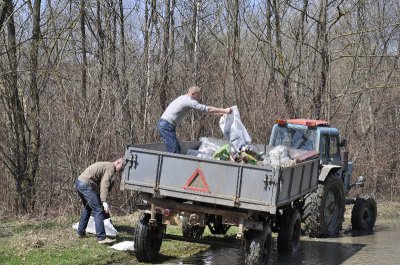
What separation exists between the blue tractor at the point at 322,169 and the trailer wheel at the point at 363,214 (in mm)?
966

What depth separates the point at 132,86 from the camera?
16469mm

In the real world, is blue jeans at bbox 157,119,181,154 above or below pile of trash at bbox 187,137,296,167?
above

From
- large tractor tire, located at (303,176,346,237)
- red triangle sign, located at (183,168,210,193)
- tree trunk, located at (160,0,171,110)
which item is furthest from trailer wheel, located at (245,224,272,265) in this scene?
tree trunk, located at (160,0,171,110)

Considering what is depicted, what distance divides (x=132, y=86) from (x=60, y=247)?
7.27 meters

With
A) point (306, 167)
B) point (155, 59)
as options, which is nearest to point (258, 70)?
point (155, 59)

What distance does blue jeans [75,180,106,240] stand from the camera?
10.4m

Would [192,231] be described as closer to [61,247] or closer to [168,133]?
[168,133]

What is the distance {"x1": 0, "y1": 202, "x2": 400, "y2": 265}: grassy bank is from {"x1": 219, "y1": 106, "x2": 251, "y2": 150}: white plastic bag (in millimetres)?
2067

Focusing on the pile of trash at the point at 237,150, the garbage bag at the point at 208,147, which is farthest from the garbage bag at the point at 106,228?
the garbage bag at the point at 208,147

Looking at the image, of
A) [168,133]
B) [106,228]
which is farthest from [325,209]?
[106,228]

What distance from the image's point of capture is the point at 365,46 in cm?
2566

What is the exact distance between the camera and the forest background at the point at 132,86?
1579 cm

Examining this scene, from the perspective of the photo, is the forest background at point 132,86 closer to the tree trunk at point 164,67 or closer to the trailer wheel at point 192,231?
the tree trunk at point 164,67

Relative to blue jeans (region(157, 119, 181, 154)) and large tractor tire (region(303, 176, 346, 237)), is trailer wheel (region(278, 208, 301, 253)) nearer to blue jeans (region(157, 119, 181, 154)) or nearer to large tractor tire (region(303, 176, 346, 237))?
large tractor tire (region(303, 176, 346, 237))
